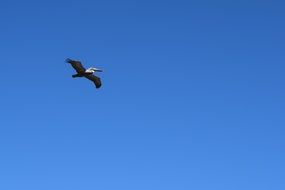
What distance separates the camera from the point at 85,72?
10256 cm

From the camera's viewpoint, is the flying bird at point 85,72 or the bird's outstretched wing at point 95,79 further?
the bird's outstretched wing at point 95,79

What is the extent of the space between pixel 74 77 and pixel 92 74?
9.37 ft

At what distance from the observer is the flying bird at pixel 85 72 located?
10056cm

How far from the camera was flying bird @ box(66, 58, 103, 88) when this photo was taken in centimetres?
10056

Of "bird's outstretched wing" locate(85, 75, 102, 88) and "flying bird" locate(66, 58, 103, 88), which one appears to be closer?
"flying bird" locate(66, 58, 103, 88)

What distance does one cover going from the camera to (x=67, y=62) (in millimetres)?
99938

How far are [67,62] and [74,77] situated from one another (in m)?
2.60

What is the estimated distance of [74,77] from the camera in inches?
4003

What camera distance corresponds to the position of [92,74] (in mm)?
103562

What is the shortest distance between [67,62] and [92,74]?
4793 millimetres
